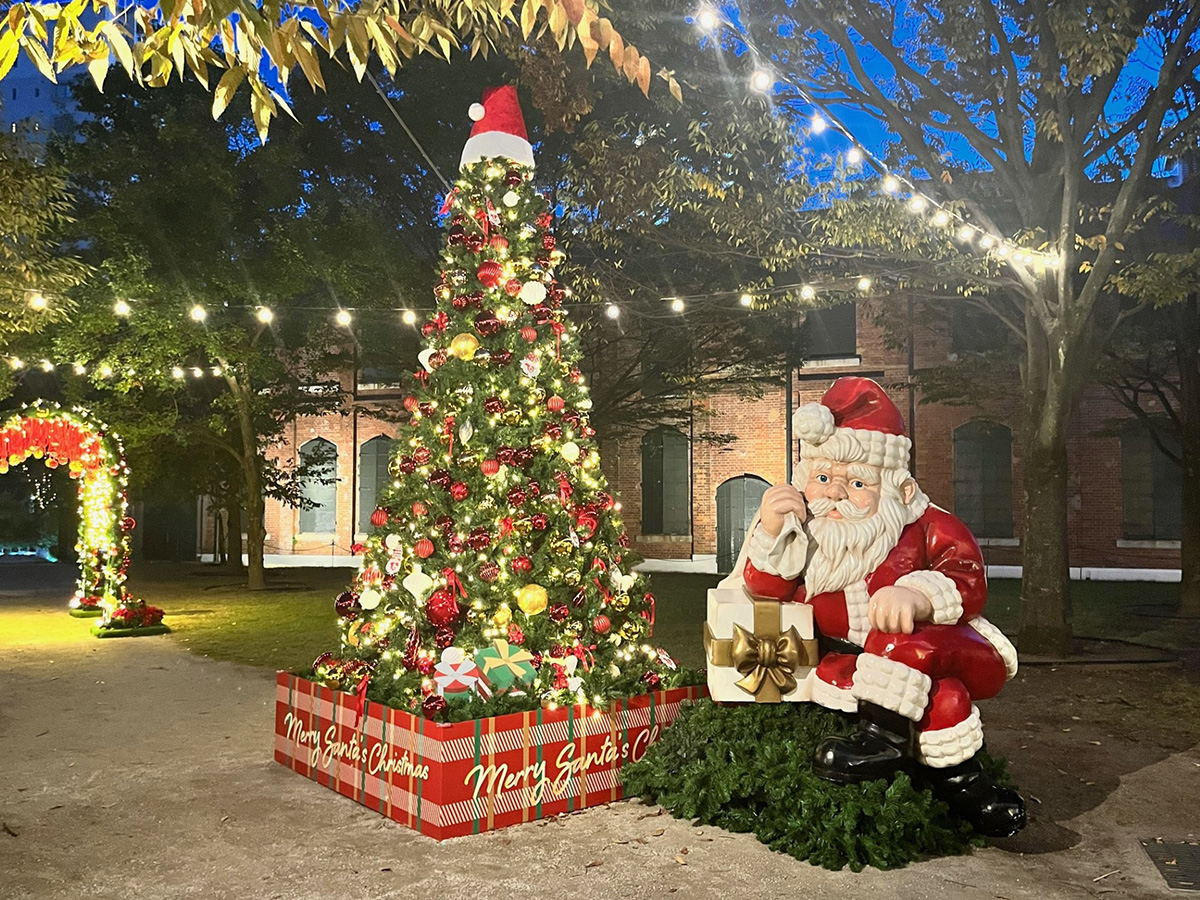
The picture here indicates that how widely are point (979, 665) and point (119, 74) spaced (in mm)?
16900

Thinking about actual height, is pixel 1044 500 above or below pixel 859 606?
above

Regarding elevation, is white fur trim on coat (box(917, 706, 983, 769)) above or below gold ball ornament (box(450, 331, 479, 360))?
below

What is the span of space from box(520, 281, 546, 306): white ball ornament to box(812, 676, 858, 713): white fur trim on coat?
280cm

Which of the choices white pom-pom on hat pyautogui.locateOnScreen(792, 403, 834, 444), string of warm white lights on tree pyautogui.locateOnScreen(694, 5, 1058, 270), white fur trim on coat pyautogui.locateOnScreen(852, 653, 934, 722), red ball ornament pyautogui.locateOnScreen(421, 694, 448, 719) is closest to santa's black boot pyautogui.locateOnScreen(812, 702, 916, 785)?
white fur trim on coat pyautogui.locateOnScreen(852, 653, 934, 722)

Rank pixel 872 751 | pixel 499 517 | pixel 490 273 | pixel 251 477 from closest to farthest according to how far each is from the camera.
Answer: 1. pixel 872 751
2. pixel 499 517
3. pixel 490 273
4. pixel 251 477

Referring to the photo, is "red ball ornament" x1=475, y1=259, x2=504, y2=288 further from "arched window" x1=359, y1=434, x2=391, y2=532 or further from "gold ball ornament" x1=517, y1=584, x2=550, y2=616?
"arched window" x1=359, y1=434, x2=391, y2=532

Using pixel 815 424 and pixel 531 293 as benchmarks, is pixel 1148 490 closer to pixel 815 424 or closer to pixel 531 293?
pixel 815 424

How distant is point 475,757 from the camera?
4738 mm

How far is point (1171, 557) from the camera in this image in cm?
2003

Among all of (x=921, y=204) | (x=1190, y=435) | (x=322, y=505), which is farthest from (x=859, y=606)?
(x=322, y=505)

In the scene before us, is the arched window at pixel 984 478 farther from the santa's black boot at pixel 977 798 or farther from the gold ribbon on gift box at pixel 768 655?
the gold ribbon on gift box at pixel 768 655

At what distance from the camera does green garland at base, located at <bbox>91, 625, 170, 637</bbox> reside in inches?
493

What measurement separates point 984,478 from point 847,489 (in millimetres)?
18359

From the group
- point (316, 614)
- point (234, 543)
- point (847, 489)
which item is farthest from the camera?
point (234, 543)
